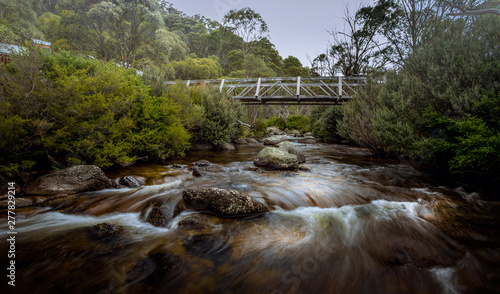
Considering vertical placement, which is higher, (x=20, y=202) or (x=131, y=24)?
Result: (x=131, y=24)

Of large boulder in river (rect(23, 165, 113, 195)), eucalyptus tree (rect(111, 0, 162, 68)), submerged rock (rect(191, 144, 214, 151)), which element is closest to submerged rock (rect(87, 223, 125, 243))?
large boulder in river (rect(23, 165, 113, 195))

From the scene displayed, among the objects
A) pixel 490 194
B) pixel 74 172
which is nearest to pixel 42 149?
pixel 74 172

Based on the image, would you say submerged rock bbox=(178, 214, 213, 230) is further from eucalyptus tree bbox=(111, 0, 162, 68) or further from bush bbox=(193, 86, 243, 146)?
eucalyptus tree bbox=(111, 0, 162, 68)

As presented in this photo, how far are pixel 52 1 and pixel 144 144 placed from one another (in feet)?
221

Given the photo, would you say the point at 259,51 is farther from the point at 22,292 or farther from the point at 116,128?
the point at 22,292

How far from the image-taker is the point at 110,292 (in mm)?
2041

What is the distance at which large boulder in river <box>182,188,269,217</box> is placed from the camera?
3.77 metres

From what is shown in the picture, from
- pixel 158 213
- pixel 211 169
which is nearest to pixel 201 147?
pixel 211 169

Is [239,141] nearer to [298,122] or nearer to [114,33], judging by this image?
[298,122]

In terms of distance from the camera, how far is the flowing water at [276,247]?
2.28 m

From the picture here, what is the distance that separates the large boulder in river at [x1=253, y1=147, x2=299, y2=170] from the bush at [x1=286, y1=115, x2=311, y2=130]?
2409cm

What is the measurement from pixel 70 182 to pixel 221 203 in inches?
140

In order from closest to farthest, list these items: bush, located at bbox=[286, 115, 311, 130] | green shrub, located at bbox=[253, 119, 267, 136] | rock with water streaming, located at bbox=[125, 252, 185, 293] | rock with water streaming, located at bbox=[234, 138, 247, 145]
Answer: rock with water streaming, located at bbox=[125, 252, 185, 293] < rock with water streaming, located at bbox=[234, 138, 247, 145] < green shrub, located at bbox=[253, 119, 267, 136] < bush, located at bbox=[286, 115, 311, 130]

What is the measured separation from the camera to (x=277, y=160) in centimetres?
782
